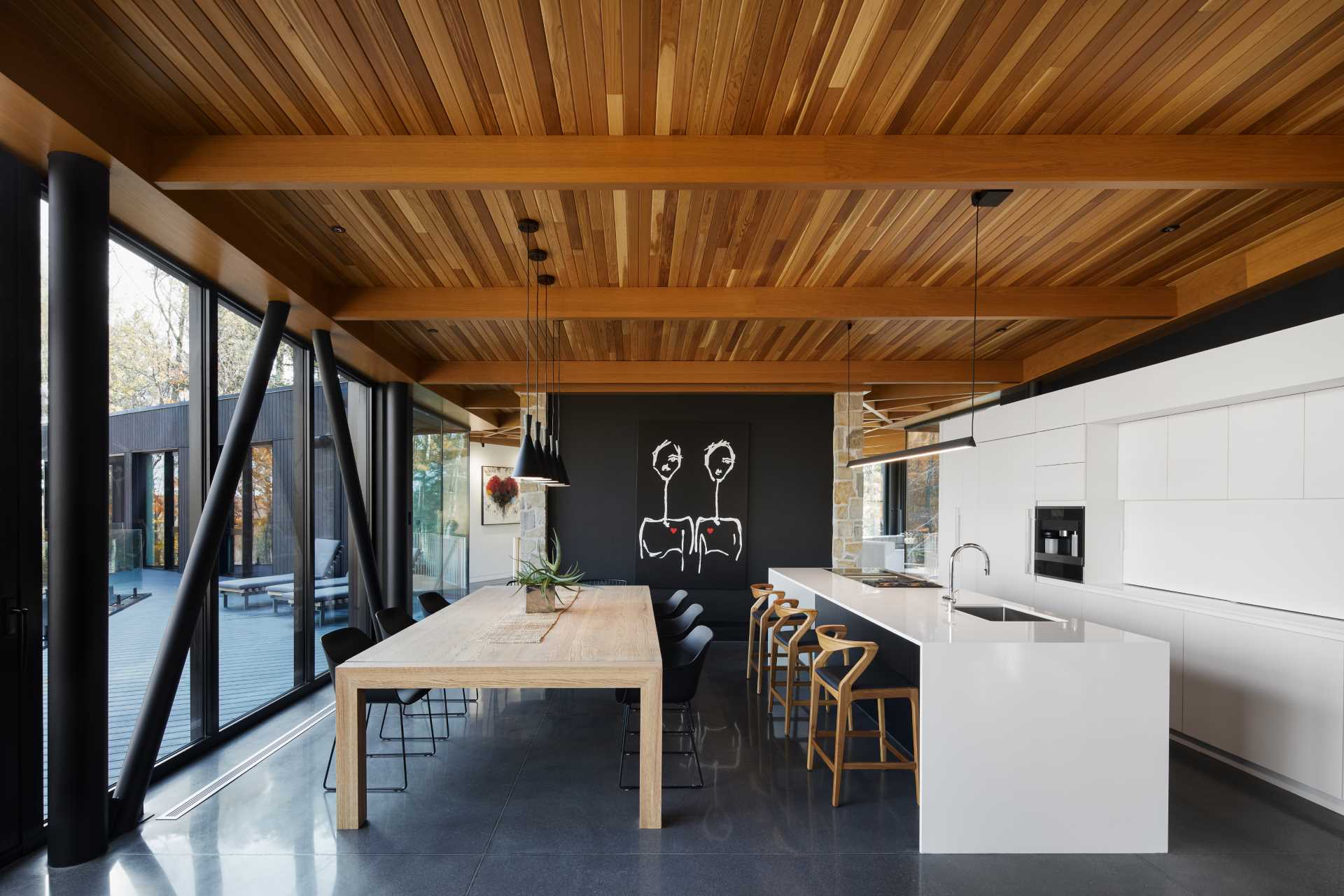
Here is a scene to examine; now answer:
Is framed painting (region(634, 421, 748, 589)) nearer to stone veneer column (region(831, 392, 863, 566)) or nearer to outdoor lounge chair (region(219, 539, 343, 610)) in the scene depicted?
stone veneer column (region(831, 392, 863, 566))

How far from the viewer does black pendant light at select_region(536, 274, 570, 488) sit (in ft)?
16.1

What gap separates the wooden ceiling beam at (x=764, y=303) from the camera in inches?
191

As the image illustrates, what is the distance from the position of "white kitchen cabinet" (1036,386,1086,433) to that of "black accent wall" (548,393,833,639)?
2615 mm

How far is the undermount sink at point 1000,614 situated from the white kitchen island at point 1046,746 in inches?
24.7

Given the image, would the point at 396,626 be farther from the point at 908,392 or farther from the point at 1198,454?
the point at 908,392

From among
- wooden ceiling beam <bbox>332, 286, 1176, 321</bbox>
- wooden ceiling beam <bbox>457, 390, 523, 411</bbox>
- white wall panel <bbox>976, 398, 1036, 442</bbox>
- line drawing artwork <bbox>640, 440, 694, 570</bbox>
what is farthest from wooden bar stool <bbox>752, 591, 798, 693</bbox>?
wooden ceiling beam <bbox>457, 390, 523, 411</bbox>

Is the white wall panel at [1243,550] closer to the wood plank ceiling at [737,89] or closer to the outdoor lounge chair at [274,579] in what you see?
the wood plank ceiling at [737,89]

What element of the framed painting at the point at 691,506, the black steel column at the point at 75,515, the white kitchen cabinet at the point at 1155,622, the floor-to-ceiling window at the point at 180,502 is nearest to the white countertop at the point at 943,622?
the white kitchen cabinet at the point at 1155,622

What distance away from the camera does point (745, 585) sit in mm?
8148

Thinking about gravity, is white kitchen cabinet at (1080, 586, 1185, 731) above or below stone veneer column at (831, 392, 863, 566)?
below

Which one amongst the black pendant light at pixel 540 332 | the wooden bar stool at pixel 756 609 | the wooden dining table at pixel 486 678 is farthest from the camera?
the wooden bar stool at pixel 756 609

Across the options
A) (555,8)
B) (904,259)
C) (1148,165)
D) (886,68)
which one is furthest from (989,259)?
(555,8)

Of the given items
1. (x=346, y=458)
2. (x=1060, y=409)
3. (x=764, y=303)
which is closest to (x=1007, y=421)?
(x=1060, y=409)

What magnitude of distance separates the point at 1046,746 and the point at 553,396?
19.8 feet
